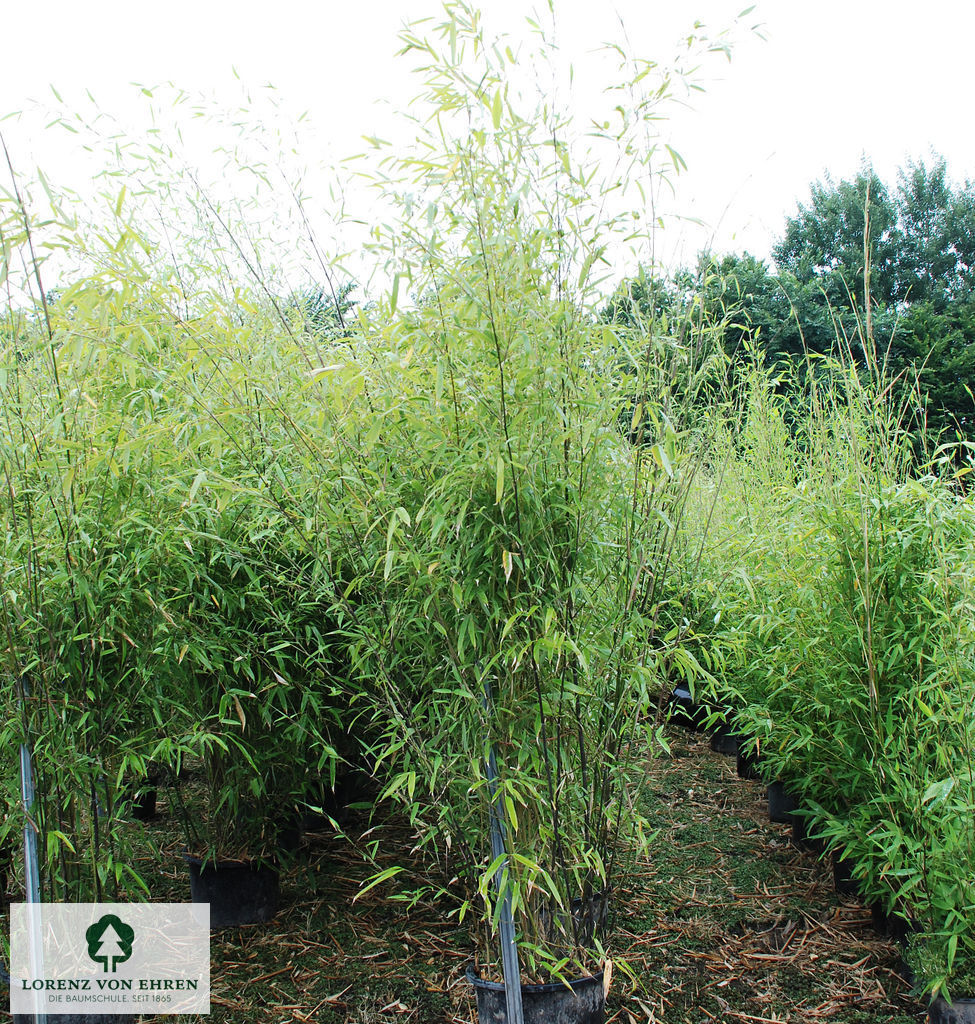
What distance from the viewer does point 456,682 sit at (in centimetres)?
190

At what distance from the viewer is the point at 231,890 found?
9.08 feet

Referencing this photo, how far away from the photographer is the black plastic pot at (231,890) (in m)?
2.75

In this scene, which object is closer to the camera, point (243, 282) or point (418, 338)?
point (418, 338)

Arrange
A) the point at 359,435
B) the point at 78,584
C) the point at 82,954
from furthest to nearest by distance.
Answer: the point at 82,954
the point at 78,584
the point at 359,435

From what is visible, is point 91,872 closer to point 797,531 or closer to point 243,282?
point 243,282

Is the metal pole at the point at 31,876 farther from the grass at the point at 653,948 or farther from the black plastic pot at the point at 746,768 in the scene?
the black plastic pot at the point at 746,768

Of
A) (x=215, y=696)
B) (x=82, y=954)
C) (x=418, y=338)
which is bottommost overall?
(x=82, y=954)

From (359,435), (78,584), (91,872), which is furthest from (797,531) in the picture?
(91,872)

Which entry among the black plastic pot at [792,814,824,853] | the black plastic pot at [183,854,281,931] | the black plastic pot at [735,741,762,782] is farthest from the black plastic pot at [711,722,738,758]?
the black plastic pot at [183,854,281,931]

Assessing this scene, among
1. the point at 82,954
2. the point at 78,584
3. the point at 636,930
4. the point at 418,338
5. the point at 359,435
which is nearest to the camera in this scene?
the point at 418,338

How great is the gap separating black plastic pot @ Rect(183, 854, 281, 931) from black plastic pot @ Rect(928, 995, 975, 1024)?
2.10 meters

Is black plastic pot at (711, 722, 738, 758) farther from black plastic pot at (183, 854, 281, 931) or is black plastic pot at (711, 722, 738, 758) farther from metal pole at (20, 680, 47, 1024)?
metal pole at (20, 680, 47, 1024)

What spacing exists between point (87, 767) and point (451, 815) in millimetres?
992

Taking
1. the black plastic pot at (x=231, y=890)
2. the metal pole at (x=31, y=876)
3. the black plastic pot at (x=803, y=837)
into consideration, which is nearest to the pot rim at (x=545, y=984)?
the metal pole at (x=31, y=876)
